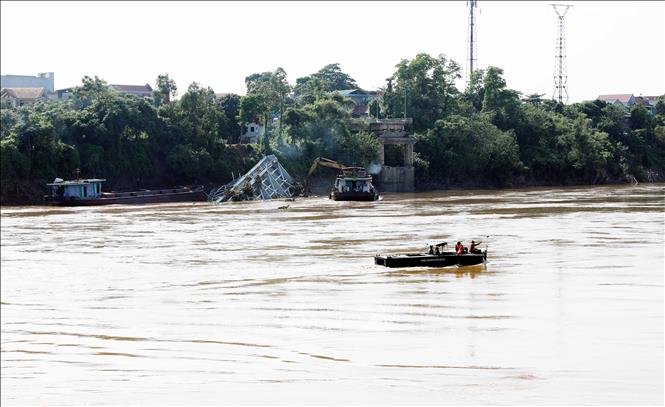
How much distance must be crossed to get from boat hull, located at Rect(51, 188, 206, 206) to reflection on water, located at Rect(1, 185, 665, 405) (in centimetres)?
2032

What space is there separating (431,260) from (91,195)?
131ft

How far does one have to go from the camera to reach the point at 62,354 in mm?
18922

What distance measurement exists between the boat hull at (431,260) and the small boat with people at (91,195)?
37.2 m

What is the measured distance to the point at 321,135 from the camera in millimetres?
86000

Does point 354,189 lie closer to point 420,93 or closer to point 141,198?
point 141,198

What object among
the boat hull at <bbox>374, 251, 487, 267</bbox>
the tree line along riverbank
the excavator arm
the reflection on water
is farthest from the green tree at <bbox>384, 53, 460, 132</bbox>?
the boat hull at <bbox>374, 251, 487, 267</bbox>

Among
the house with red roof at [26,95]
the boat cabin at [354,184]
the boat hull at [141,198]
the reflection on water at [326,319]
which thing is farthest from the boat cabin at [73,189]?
the house with red roof at [26,95]

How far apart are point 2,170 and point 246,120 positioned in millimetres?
26945

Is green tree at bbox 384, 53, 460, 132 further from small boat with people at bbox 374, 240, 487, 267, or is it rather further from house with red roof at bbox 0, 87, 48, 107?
small boat with people at bbox 374, 240, 487, 267

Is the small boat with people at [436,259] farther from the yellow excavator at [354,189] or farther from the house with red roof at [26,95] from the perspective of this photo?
the house with red roof at [26,95]

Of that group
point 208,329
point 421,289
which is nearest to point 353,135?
point 421,289

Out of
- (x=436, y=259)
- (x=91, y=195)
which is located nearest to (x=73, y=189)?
(x=91, y=195)

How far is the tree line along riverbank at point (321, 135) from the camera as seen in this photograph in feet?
243

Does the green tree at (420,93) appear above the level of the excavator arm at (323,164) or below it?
above
